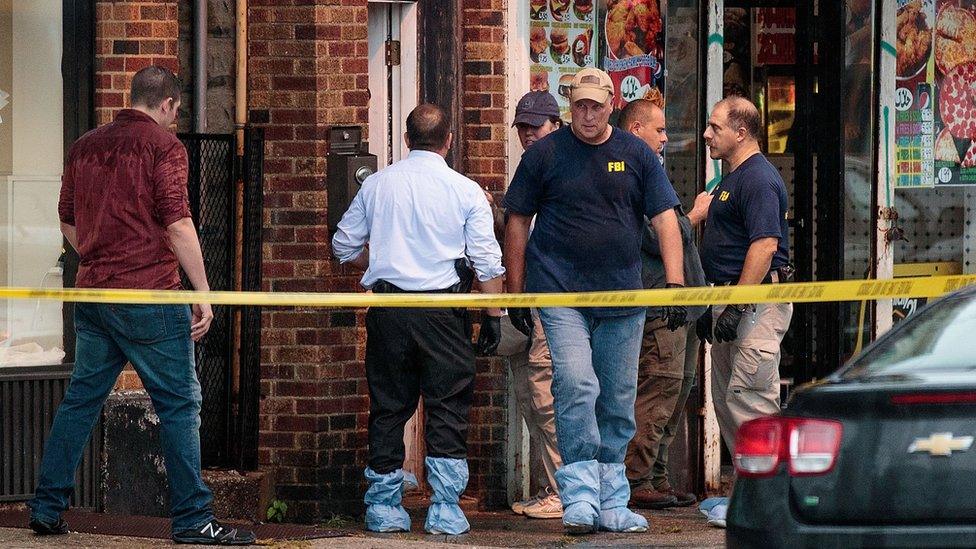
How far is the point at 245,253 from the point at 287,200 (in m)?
0.35

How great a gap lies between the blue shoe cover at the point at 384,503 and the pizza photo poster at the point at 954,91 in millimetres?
4289

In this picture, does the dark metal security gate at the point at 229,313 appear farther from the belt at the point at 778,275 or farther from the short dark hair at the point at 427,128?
the belt at the point at 778,275

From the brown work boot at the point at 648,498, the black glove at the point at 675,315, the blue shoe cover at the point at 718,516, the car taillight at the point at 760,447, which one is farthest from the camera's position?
Result: the brown work boot at the point at 648,498

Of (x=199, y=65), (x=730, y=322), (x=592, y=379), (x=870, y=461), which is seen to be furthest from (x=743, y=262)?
Answer: (x=870, y=461)

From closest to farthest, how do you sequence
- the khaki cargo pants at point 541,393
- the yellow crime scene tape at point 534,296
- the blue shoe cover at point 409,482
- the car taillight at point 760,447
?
the car taillight at point 760,447, the yellow crime scene tape at point 534,296, the khaki cargo pants at point 541,393, the blue shoe cover at point 409,482

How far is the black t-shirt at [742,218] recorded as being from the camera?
26.0 ft

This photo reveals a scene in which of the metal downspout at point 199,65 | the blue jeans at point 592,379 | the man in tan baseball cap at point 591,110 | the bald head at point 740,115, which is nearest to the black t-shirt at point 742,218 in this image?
the bald head at point 740,115

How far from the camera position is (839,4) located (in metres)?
10.1

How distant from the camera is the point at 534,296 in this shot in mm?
7449

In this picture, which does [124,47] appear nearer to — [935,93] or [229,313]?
[229,313]

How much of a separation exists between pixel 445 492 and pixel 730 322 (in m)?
1.58

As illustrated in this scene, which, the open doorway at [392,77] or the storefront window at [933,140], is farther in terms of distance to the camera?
the storefront window at [933,140]

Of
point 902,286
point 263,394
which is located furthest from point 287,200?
point 902,286

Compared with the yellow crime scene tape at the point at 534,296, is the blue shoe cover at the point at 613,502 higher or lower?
lower
